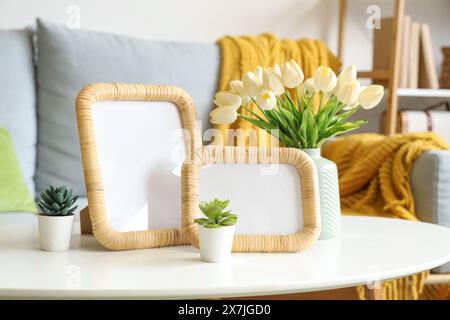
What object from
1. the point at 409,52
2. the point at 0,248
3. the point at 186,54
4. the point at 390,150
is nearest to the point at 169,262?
the point at 0,248

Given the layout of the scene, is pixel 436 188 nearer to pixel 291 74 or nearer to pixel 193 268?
pixel 291 74

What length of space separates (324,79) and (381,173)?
0.94m

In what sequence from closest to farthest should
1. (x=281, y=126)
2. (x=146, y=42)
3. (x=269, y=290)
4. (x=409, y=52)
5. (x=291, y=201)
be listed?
(x=269, y=290)
(x=291, y=201)
(x=281, y=126)
(x=146, y=42)
(x=409, y=52)

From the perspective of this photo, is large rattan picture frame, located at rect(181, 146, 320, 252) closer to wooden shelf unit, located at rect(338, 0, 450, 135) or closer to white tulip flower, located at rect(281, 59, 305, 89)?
white tulip flower, located at rect(281, 59, 305, 89)

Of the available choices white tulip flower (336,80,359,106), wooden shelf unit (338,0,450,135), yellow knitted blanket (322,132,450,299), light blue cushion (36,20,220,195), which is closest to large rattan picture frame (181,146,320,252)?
white tulip flower (336,80,359,106)

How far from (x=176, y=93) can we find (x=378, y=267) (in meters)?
0.39

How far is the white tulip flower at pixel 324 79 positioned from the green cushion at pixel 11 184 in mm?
995

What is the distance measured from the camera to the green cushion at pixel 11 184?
183cm

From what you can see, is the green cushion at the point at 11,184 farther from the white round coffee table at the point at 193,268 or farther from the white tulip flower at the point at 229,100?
the white tulip flower at the point at 229,100

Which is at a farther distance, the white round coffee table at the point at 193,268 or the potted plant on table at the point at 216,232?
the potted plant on table at the point at 216,232

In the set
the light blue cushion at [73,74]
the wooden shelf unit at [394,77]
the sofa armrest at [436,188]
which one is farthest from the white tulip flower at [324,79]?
the wooden shelf unit at [394,77]

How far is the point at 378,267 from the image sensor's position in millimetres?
898

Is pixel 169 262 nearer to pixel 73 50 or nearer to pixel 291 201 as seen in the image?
pixel 291 201

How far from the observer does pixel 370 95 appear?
43.0 inches
